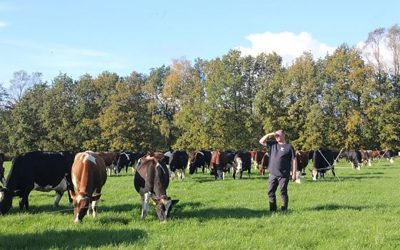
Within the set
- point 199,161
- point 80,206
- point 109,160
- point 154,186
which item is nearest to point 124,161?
point 109,160

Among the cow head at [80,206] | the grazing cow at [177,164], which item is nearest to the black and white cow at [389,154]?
the grazing cow at [177,164]

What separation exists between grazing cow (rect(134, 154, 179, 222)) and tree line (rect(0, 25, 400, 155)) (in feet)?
169

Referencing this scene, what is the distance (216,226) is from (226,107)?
6034 centimetres

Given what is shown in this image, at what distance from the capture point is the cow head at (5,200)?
13.5 m

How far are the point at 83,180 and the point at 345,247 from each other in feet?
22.1

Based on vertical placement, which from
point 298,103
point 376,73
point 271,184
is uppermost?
point 376,73

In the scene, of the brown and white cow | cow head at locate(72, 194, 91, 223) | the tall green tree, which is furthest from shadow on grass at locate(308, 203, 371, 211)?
the tall green tree

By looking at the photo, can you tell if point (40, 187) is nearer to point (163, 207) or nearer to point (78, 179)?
point (78, 179)

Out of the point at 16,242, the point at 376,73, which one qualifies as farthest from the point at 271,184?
the point at 376,73

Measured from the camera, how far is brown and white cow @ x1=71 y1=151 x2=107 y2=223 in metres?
12.1

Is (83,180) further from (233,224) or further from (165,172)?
(233,224)

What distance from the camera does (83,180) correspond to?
1291 cm

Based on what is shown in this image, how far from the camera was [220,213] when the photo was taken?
14078 millimetres

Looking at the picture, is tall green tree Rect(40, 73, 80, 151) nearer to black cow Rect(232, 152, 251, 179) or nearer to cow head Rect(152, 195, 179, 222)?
black cow Rect(232, 152, 251, 179)
